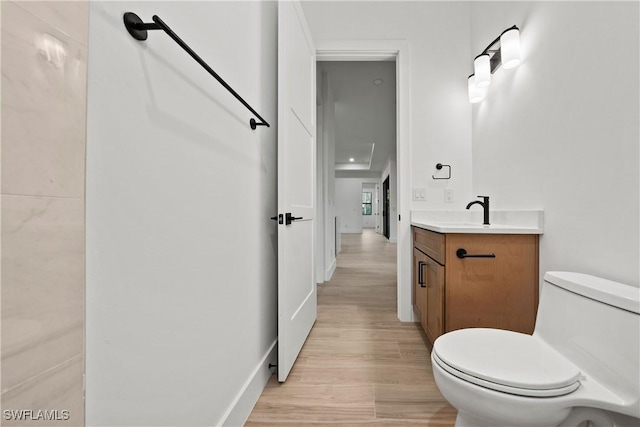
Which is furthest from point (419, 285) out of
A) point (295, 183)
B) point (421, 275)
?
point (295, 183)

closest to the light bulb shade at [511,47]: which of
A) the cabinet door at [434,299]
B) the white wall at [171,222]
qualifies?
the cabinet door at [434,299]

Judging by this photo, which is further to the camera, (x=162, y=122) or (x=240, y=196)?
(x=240, y=196)

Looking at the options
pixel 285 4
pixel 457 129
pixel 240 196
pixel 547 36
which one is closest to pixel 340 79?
pixel 457 129

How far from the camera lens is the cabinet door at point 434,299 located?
156 centimetres

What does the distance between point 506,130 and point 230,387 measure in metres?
2.02

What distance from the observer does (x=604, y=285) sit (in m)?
0.96

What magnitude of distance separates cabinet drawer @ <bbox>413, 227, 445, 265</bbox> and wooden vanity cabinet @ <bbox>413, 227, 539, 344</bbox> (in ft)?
0.09

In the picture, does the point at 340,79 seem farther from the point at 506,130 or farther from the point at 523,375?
the point at 523,375

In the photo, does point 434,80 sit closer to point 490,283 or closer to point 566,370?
point 490,283

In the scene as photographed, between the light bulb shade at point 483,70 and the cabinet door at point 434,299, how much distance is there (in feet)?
4.03

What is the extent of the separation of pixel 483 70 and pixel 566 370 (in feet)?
5.95

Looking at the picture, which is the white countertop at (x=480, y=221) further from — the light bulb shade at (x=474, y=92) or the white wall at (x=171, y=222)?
the white wall at (x=171, y=222)

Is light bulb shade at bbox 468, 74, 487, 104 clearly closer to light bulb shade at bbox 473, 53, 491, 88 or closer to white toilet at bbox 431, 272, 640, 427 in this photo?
light bulb shade at bbox 473, 53, 491, 88

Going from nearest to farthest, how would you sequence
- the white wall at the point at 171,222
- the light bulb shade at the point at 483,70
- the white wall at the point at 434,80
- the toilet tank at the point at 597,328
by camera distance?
the white wall at the point at 171,222 → the toilet tank at the point at 597,328 → the light bulb shade at the point at 483,70 → the white wall at the point at 434,80
